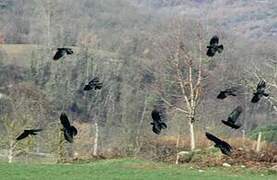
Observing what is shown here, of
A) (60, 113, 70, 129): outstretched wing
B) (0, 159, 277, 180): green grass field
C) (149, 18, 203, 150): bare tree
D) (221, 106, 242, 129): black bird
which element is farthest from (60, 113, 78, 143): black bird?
(0, 159, 277, 180): green grass field

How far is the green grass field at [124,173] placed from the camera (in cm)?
1562

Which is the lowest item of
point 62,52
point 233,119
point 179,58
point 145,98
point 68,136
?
point 145,98

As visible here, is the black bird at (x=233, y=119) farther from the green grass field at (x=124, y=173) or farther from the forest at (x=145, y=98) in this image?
the green grass field at (x=124, y=173)

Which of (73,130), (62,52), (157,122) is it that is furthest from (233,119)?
(62,52)

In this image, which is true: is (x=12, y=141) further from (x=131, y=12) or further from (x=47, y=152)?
(x=131, y=12)

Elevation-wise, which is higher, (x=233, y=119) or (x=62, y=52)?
(x=62, y=52)

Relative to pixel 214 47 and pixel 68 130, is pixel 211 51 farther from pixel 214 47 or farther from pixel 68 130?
pixel 68 130

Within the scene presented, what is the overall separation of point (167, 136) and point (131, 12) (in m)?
76.3

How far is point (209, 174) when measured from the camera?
17125mm

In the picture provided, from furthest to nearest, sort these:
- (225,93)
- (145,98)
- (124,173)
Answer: (145,98), (124,173), (225,93)

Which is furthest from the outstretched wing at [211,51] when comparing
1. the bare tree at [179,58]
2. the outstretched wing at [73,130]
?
the bare tree at [179,58]

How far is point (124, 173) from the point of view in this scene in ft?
54.6

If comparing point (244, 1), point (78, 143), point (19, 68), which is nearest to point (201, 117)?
point (78, 143)

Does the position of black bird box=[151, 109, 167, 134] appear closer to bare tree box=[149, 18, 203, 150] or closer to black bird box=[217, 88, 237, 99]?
black bird box=[217, 88, 237, 99]
